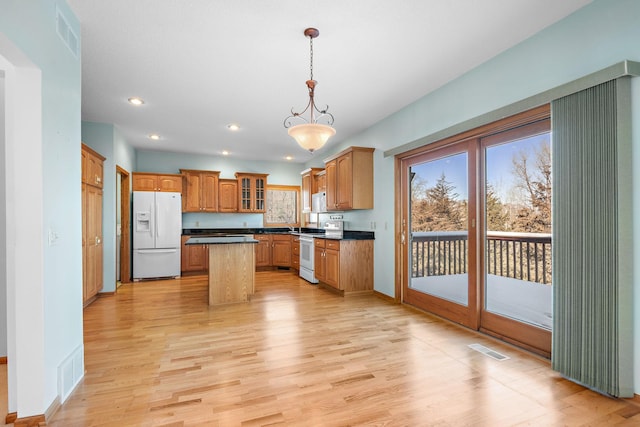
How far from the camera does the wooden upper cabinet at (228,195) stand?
285 inches

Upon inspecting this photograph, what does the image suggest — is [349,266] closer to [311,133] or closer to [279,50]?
[311,133]

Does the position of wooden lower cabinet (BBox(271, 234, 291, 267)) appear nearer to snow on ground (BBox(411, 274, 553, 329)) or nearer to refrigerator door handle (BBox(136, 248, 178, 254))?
refrigerator door handle (BBox(136, 248, 178, 254))

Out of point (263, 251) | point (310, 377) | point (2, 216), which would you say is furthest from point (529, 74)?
point (263, 251)

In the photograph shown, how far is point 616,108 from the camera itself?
Result: 198 cm

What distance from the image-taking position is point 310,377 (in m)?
2.31

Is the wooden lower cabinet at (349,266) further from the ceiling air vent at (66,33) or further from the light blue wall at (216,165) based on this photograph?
the ceiling air vent at (66,33)

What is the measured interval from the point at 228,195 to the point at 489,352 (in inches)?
240

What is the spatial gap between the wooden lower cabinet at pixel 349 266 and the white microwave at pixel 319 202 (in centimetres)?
116

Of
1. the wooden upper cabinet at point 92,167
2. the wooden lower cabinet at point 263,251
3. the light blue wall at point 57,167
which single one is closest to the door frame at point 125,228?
the wooden upper cabinet at point 92,167

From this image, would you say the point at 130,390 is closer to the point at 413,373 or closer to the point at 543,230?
the point at 413,373

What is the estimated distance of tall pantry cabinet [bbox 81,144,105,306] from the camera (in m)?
3.99

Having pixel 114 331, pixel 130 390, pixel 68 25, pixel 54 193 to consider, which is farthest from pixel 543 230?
pixel 114 331

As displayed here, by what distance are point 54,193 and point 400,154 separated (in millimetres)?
3766

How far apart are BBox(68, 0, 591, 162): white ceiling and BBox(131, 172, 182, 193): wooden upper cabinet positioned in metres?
1.84
